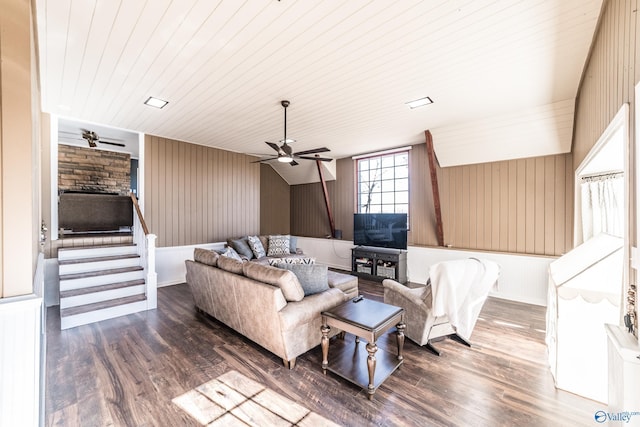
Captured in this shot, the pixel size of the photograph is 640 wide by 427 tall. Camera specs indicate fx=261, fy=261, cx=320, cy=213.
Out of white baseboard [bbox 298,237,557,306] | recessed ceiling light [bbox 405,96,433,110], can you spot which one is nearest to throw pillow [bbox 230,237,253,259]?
white baseboard [bbox 298,237,557,306]

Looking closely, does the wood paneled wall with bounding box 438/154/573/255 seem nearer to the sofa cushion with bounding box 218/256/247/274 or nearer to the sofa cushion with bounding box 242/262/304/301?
the sofa cushion with bounding box 242/262/304/301

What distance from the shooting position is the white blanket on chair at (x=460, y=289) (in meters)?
2.50

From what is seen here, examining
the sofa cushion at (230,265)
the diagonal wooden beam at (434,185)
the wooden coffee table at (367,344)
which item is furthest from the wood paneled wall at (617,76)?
the sofa cushion at (230,265)

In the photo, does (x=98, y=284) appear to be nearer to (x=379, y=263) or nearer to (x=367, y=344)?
(x=367, y=344)

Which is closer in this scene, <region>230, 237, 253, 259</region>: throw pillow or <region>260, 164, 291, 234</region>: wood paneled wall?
<region>230, 237, 253, 259</region>: throw pillow

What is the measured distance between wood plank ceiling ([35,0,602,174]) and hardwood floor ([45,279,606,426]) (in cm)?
292

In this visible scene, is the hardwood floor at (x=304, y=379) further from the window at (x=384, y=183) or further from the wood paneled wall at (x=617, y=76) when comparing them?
the window at (x=384, y=183)

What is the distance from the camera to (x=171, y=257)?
5328 millimetres

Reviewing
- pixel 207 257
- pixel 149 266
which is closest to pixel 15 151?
pixel 207 257

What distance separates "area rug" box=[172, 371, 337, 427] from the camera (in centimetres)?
183

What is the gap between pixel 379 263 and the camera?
5.48m

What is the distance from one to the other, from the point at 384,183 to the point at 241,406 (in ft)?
16.7

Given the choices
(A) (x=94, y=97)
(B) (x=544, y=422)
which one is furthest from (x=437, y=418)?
(A) (x=94, y=97)

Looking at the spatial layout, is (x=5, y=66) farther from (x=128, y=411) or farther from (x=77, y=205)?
(x=77, y=205)
